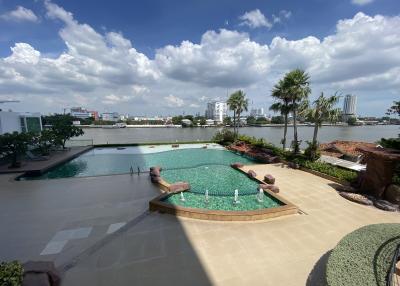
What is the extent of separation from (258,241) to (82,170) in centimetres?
1418

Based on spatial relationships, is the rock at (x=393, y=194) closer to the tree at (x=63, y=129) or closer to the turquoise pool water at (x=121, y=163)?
the turquoise pool water at (x=121, y=163)

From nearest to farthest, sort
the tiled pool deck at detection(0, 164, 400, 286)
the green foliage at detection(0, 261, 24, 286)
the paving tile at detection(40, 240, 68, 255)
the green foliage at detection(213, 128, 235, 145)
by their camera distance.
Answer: the green foliage at detection(0, 261, 24, 286) < the tiled pool deck at detection(0, 164, 400, 286) < the paving tile at detection(40, 240, 68, 255) < the green foliage at detection(213, 128, 235, 145)

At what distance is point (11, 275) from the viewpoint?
304 centimetres

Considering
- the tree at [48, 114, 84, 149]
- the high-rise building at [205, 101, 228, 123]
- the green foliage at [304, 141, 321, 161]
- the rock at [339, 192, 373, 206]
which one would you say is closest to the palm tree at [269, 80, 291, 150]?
the green foliage at [304, 141, 321, 161]

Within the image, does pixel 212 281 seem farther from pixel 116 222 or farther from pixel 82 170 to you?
pixel 82 170

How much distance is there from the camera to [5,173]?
1298 cm

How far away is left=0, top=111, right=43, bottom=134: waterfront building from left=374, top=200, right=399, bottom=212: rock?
2475cm

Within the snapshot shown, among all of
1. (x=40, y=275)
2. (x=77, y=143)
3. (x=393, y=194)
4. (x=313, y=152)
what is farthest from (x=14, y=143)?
(x=393, y=194)

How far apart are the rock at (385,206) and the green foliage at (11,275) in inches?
426

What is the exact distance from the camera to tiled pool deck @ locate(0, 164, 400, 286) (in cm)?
439

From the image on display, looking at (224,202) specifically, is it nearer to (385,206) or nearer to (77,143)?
(385,206)

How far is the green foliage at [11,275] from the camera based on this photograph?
2951 mm

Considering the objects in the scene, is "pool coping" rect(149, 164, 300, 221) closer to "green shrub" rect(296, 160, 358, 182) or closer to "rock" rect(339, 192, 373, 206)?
"rock" rect(339, 192, 373, 206)

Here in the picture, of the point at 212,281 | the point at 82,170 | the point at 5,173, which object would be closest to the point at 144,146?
the point at 82,170
